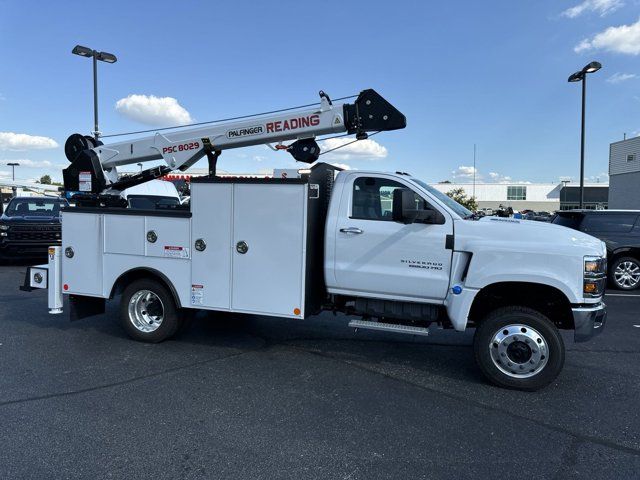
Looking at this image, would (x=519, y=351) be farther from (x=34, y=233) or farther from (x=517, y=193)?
(x=517, y=193)

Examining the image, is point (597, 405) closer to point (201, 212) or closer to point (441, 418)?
point (441, 418)

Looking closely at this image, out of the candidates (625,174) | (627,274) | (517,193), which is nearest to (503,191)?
(517,193)

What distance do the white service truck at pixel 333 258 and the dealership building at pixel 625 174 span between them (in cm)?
3626

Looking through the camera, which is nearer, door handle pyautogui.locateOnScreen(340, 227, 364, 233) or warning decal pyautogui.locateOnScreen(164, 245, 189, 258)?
door handle pyautogui.locateOnScreen(340, 227, 364, 233)

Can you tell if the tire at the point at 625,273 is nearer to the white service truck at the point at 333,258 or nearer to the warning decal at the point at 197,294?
the white service truck at the point at 333,258

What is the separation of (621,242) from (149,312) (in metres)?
9.98

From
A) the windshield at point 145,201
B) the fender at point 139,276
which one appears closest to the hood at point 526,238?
the fender at point 139,276

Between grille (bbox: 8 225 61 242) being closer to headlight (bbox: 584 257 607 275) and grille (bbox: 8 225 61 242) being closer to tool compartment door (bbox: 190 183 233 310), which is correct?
tool compartment door (bbox: 190 183 233 310)

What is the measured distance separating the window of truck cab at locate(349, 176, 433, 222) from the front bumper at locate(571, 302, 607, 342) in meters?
2.11

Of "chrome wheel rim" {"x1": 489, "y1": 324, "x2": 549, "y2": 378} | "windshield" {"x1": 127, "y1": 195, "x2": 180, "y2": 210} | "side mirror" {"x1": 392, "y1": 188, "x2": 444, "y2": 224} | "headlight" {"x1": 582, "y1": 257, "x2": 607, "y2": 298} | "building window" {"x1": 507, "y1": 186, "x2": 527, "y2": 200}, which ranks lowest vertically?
"chrome wheel rim" {"x1": 489, "y1": 324, "x2": 549, "y2": 378}

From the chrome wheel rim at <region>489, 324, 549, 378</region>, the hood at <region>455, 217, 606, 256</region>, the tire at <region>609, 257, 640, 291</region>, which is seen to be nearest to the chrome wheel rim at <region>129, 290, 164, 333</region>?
the hood at <region>455, 217, 606, 256</region>

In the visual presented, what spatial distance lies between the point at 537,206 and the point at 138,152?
94.9 m

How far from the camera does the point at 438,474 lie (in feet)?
10.3

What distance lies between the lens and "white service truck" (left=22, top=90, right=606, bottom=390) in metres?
4.64
